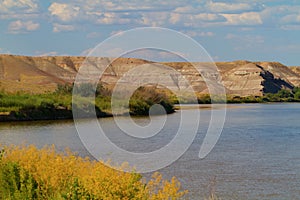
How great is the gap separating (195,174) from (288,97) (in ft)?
390

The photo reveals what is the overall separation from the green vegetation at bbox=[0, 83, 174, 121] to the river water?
9.42m

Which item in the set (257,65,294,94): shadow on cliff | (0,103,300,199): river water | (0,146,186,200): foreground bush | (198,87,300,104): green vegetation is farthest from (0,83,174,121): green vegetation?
(257,65,294,94): shadow on cliff

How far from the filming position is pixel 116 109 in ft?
171

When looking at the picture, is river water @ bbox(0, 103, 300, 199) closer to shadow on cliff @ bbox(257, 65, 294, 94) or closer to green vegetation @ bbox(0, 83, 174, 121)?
green vegetation @ bbox(0, 83, 174, 121)

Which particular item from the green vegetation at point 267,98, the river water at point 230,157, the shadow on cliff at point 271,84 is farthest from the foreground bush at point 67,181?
the shadow on cliff at point 271,84

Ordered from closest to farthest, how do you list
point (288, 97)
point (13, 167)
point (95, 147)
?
point (13, 167) < point (95, 147) < point (288, 97)

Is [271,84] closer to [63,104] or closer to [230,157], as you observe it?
[63,104]

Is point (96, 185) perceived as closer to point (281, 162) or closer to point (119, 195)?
point (119, 195)

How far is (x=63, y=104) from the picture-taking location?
168 ft

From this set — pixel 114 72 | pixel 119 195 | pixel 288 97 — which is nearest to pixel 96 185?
pixel 119 195

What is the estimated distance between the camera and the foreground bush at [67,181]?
893 cm

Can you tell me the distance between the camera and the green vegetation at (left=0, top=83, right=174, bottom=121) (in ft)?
156

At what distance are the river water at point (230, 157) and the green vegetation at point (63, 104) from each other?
371 inches

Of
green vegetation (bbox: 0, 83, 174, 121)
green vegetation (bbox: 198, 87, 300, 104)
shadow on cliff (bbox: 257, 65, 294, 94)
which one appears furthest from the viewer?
shadow on cliff (bbox: 257, 65, 294, 94)
